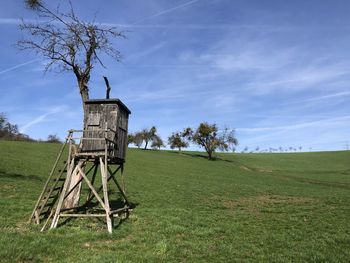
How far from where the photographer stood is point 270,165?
9112cm

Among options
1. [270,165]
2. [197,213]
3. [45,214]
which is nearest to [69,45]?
[45,214]

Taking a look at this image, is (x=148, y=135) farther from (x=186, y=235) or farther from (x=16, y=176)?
(x=186, y=235)

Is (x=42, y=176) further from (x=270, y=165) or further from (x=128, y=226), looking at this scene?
(x=270, y=165)

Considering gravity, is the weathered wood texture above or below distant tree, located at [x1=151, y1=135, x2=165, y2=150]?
below

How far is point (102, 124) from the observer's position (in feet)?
55.3

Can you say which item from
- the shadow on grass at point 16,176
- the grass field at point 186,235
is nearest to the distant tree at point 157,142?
the shadow on grass at point 16,176

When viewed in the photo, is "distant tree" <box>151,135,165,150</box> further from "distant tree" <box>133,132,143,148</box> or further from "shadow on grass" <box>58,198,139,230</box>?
"shadow on grass" <box>58,198,139,230</box>

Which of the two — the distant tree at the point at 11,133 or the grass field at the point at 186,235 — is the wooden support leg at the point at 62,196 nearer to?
the grass field at the point at 186,235

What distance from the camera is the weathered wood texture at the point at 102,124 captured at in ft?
54.3

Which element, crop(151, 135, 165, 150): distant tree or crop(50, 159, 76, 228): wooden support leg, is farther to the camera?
crop(151, 135, 165, 150): distant tree

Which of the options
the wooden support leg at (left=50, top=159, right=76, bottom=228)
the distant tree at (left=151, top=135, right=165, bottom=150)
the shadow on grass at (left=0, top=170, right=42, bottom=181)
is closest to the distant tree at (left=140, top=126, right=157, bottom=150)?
the distant tree at (left=151, top=135, right=165, bottom=150)

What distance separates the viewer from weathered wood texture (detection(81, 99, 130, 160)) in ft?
54.3

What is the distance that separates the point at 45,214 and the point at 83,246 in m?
5.51

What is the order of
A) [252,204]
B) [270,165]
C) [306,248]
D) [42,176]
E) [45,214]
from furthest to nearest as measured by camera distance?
[270,165] < [42,176] < [252,204] < [45,214] < [306,248]
